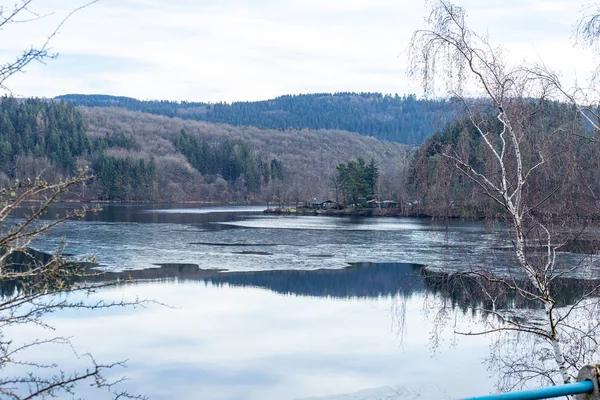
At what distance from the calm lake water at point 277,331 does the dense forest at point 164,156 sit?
54.9 m

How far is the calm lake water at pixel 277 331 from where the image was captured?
12.5 metres

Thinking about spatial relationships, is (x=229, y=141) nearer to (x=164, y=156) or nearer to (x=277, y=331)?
(x=164, y=156)

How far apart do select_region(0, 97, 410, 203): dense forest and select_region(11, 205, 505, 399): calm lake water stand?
5486 cm

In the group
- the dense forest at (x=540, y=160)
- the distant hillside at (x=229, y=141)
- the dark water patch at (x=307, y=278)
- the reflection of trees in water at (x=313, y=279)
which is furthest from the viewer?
the distant hillside at (x=229, y=141)

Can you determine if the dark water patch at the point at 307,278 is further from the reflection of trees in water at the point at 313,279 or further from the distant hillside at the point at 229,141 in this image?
the distant hillside at the point at 229,141

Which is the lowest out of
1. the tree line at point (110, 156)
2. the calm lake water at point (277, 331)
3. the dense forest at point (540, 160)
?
the calm lake water at point (277, 331)

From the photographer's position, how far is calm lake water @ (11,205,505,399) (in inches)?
494

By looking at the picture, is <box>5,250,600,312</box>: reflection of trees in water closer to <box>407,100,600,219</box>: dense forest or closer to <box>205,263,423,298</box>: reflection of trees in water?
<box>205,263,423,298</box>: reflection of trees in water

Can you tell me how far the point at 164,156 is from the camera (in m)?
143

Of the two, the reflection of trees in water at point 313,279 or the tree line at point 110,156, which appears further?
the tree line at point 110,156

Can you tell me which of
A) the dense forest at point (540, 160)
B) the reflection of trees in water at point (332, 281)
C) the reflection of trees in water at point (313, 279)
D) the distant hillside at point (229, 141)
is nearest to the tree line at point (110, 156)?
the distant hillside at point (229, 141)

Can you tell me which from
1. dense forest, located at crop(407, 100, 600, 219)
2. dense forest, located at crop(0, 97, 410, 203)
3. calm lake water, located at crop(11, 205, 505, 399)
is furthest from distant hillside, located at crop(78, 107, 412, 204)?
dense forest, located at crop(407, 100, 600, 219)

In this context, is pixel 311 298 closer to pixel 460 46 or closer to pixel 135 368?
pixel 135 368

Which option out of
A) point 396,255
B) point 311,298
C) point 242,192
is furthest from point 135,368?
point 242,192
